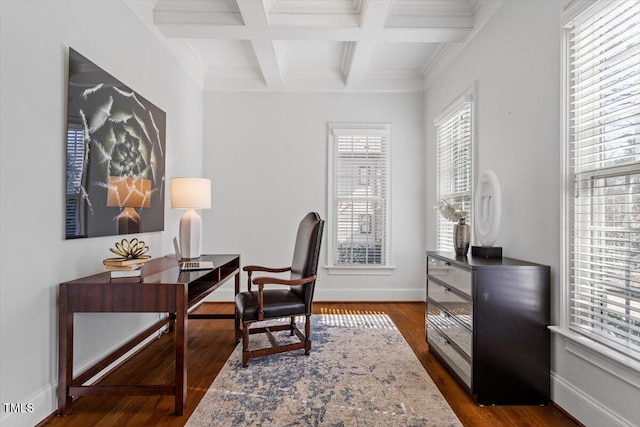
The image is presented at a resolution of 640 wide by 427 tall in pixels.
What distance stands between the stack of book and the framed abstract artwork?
0.77 ft

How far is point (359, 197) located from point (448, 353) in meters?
2.51

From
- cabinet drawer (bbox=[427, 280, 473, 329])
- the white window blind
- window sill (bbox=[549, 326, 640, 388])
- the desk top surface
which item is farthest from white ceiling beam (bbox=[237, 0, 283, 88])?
window sill (bbox=[549, 326, 640, 388])

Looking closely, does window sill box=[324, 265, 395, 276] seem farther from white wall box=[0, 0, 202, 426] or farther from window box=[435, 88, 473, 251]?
white wall box=[0, 0, 202, 426]

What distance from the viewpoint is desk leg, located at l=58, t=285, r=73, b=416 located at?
6.48 feet

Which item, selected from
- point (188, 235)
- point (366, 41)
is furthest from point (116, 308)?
point (366, 41)

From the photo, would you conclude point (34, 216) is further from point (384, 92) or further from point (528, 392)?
point (384, 92)

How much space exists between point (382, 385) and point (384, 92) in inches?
144

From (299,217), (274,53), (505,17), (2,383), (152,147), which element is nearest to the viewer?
(2,383)

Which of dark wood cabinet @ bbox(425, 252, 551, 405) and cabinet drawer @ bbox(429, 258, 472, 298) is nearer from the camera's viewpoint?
dark wood cabinet @ bbox(425, 252, 551, 405)

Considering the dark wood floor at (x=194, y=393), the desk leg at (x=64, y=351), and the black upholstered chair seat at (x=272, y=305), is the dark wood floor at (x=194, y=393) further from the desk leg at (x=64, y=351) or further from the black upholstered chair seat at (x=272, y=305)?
the black upholstered chair seat at (x=272, y=305)

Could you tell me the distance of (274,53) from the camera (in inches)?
147

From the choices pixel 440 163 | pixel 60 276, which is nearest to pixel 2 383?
pixel 60 276

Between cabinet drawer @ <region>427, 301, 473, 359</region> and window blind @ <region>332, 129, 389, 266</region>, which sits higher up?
window blind @ <region>332, 129, 389, 266</region>

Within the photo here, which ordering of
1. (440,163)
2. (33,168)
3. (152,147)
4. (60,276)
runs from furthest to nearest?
(440,163) → (152,147) → (60,276) → (33,168)
